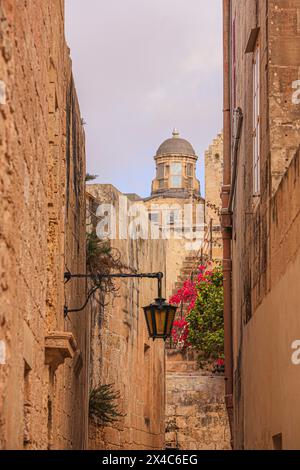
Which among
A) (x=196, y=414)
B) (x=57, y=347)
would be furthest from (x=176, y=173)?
(x=57, y=347)

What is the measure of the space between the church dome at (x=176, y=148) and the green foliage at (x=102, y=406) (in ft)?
225

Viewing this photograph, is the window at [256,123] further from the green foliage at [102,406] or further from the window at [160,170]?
the window at [160,170]

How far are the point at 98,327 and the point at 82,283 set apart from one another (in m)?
3.05

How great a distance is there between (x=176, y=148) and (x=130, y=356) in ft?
218

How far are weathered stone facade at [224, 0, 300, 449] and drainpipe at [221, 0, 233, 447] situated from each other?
2401mm

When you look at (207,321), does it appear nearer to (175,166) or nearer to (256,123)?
(256,123)

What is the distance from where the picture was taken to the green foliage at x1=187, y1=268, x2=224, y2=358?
30719mm

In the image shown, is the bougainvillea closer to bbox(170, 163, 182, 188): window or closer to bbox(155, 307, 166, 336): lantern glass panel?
bbox(155, 307, 166, 336): lantern glass panel

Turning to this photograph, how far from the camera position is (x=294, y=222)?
8.77 metres

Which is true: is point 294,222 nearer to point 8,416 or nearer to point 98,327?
point 8,416

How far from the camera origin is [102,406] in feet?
55.8

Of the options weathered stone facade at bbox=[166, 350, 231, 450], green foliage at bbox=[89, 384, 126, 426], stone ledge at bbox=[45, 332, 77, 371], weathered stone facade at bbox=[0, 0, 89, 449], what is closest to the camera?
weathered stone facade at bbox=[0, 0, 89, 449]

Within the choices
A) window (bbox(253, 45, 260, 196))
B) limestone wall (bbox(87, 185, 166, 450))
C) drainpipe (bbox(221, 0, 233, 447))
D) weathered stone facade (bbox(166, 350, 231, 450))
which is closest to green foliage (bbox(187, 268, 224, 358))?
weathered stone facade (bbox(166, 350, 231, 450))

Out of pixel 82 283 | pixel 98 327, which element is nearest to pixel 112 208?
pixel 98 327
